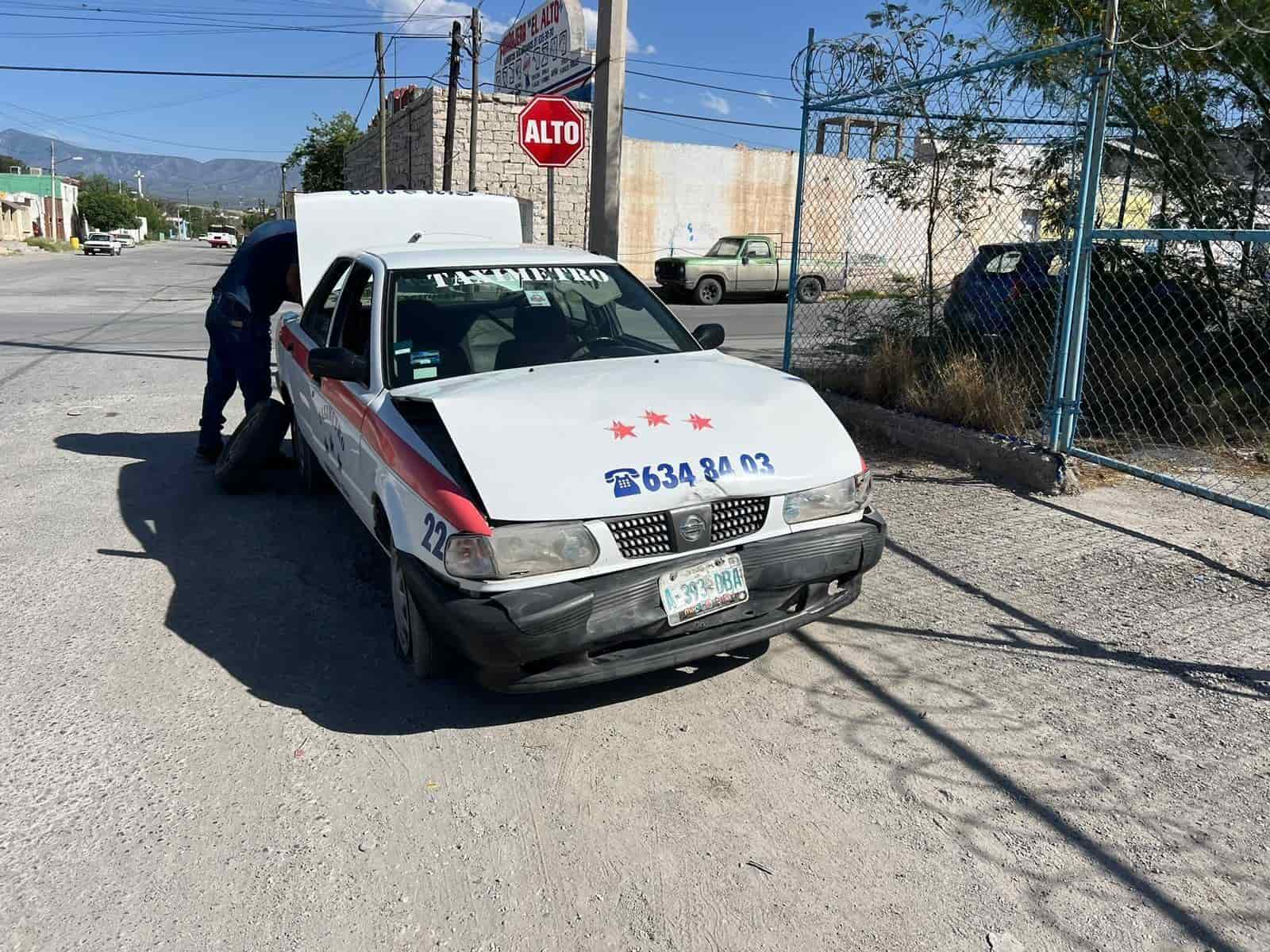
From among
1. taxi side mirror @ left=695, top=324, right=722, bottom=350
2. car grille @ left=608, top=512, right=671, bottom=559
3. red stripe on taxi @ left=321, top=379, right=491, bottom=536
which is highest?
taxi side mirror @ left=695, top=324, right=722, bottom=350

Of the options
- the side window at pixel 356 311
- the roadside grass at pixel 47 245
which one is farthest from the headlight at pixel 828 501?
the roadside grass at pixel 47 245

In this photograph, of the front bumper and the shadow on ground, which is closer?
the front bumper

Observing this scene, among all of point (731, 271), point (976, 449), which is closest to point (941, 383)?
point (976, 449)

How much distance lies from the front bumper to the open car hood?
0.23 metres

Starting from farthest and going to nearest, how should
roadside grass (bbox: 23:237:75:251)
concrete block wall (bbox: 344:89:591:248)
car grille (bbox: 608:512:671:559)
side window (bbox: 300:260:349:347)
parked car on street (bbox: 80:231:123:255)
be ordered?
roadside grass (bbox: 23:237:75:251) → parked car on street (bbox: 80:231:123:255) → concrete block wall (bbox: 344:89:591:248) → side window (bbox: 300:260:349:347) → car grille (bbox: 608:512:671:559)

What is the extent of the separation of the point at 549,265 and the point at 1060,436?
3.45 meters

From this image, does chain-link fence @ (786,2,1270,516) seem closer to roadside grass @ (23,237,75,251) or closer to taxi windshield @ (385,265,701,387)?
taxi windshield @ (385,265,701,387)

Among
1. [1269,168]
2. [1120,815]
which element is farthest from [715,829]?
[1269,168]

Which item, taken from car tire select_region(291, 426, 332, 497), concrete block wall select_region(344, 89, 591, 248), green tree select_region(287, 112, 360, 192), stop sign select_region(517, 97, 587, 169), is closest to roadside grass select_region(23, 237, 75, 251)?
green tree select_region(287, 112, 360, 192)

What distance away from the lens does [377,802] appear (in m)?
3.10

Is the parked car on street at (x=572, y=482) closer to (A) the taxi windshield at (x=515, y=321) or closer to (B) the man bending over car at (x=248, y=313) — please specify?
(A) the taxi windshield at (x=515, y=321)

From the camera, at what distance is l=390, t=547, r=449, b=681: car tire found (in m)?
3.63

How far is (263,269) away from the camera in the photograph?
6965mm

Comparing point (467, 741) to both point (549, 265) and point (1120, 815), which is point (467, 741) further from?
point (549, 265)
